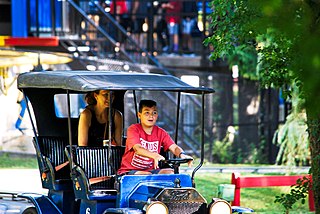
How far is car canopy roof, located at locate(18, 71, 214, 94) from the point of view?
8.31 metres

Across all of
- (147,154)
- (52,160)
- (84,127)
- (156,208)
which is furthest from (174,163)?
(52,160)

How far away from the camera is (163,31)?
24047 mm

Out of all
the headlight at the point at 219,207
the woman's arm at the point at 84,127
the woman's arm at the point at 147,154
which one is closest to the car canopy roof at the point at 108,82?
the woman's arm at the point at 84,127

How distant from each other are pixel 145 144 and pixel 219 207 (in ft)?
3.14

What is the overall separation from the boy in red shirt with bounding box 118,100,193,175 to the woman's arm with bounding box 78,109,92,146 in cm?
58

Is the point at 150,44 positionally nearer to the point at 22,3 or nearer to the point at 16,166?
the point at 22,3

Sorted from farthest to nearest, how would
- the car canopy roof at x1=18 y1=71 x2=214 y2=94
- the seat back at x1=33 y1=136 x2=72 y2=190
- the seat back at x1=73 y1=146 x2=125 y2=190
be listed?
the seat back at x1=33 y1=136 x2=72 y2=190 → the seat back at x1=73 y1=146 x2=125 y2=190 → the car canopy roof at x1=18 y1=71 x2=214 y2=94

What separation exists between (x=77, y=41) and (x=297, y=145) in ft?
20.3

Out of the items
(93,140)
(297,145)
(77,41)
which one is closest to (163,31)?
(77,41)

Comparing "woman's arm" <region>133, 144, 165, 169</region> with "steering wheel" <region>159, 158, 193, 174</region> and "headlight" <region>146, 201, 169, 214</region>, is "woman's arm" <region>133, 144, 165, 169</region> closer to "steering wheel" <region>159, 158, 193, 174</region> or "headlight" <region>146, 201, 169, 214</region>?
"steering wheel" <region>159, 158, 193, 174</region>

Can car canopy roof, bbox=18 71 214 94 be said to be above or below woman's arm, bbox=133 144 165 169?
above

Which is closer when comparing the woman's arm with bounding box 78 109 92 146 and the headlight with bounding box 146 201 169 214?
the headlight with bounding box 146 201 169 214

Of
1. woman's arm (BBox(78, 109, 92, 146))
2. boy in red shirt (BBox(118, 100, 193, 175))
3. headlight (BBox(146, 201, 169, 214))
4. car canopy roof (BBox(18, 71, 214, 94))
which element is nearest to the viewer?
headlight (BBox(146, 201, 169, 214))

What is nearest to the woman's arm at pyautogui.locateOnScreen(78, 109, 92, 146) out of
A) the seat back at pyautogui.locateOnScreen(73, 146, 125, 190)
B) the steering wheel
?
the seat back at pyautogui.locateOnScreen(73, 146, 125, 190)
